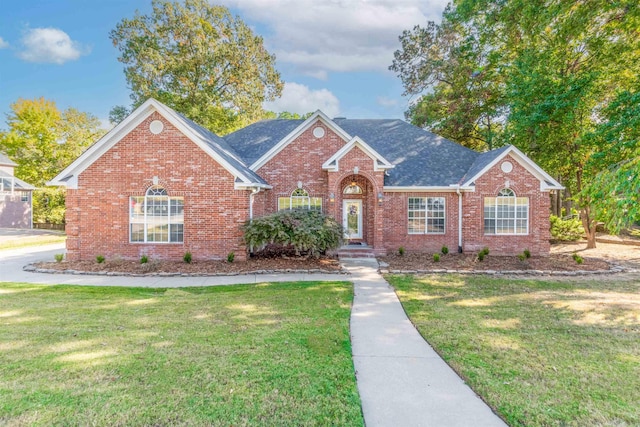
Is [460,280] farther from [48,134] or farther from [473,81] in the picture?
[48,134]

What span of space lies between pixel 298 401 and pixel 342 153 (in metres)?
11.4

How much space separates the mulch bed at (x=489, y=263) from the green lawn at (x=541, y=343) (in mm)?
2120

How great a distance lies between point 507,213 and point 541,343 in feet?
34.6

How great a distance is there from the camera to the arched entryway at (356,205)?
607 inches

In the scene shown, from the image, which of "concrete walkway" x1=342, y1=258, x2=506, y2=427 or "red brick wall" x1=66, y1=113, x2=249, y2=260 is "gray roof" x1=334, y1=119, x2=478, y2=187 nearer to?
"red brick wall" x1=66, y1=113, x2=249, y2=260

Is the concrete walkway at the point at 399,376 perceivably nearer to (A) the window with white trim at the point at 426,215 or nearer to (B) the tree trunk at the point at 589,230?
(A) the window with white trim at the point at 426,215

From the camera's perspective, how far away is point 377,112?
3173 centimetres

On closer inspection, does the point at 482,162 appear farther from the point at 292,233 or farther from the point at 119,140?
the point at 119,140

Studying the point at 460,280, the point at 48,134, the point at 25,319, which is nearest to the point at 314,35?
the point at 460,280

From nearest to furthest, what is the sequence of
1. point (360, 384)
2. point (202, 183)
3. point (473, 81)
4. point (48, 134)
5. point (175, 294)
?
point (360, 384)
point (175, 294)
point (202, 183)
point (473, 81)
point (48, 134)

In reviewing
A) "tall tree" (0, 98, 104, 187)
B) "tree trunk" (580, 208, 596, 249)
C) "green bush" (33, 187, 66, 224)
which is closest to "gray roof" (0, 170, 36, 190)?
"green bush" (33, 187, 66, 224)

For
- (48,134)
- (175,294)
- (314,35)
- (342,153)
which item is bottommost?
(175,294)

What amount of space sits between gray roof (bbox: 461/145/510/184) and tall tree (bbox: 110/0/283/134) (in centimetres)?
2008

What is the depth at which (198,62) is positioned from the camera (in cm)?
2606
